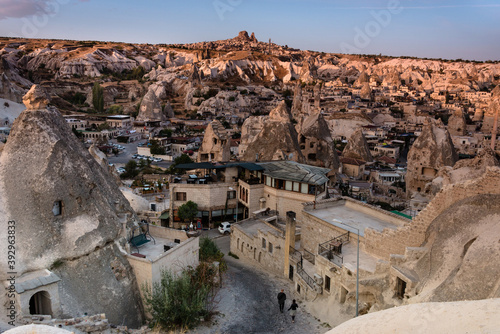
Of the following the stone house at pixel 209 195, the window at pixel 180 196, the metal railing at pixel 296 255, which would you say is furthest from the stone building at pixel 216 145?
the metal railing at pixel 296 255

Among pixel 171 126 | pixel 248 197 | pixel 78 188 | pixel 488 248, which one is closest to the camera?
pixel 488 248

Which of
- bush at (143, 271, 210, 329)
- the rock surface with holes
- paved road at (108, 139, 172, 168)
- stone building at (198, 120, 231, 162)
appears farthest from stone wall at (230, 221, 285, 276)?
paved road at (108, 139, 172, 168)

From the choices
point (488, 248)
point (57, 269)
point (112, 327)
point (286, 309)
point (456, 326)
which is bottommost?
point (286, 309)

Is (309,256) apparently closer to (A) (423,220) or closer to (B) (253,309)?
(B) (253,309)

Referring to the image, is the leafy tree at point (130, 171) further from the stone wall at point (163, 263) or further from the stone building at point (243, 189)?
the stone wall at point (163, 263)

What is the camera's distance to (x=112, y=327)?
12.9 metres

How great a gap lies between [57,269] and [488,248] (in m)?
13.2

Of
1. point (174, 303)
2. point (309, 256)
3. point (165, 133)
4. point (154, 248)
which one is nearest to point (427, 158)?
point (309, 256)

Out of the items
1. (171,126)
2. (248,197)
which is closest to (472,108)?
(171,126)

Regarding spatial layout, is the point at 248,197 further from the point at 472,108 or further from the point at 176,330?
the point at 472,108

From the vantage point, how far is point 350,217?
1980 cm

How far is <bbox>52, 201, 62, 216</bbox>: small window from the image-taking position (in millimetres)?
14914

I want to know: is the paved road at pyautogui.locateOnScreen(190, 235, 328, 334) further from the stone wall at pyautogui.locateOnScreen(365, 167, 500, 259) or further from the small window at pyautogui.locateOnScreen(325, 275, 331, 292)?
the stone wall at pyautogui.locateOnScreen(365, 167, 500, 259)

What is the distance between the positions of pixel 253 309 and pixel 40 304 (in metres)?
7.68
